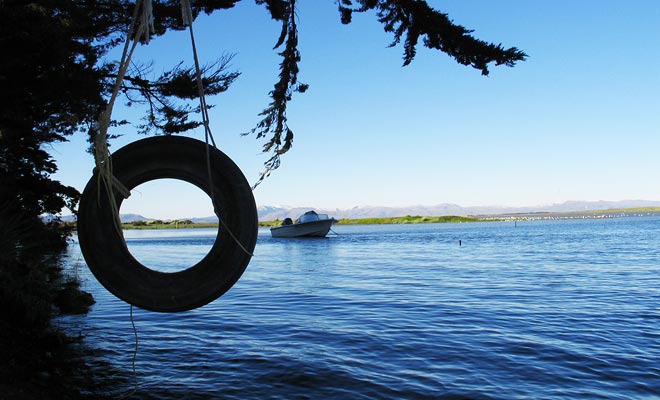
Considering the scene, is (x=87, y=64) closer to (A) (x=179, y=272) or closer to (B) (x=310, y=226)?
(A) (x=179, y=272)

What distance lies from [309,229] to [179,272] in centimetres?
5363

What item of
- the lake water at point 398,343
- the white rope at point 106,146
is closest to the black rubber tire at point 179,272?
the white rope at point 106,146

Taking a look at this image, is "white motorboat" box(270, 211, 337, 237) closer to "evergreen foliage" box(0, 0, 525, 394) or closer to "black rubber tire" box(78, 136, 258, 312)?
"evergreen foliage" box(0, 0, 525, 394)

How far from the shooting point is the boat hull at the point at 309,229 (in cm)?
5738

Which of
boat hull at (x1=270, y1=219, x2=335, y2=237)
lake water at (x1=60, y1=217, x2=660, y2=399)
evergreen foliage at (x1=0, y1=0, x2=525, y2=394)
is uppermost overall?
evergreen foliage at (x1=0, y1=0, x2=525, y2=394)

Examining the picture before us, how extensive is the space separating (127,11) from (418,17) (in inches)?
309

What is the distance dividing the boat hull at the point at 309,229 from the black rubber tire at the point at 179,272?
52696 millimetres

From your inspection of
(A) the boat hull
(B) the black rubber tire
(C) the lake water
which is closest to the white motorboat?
(A) the boat hull

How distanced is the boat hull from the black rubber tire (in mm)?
52696

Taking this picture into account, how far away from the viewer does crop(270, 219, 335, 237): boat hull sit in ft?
188

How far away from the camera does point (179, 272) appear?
422cm

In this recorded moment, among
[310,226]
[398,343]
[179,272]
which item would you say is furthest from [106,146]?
[310,226]

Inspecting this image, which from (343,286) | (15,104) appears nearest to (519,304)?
(343,286)

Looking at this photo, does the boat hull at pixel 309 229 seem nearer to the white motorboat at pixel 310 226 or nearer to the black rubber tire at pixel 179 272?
the white motorboat at pixel 310 226
